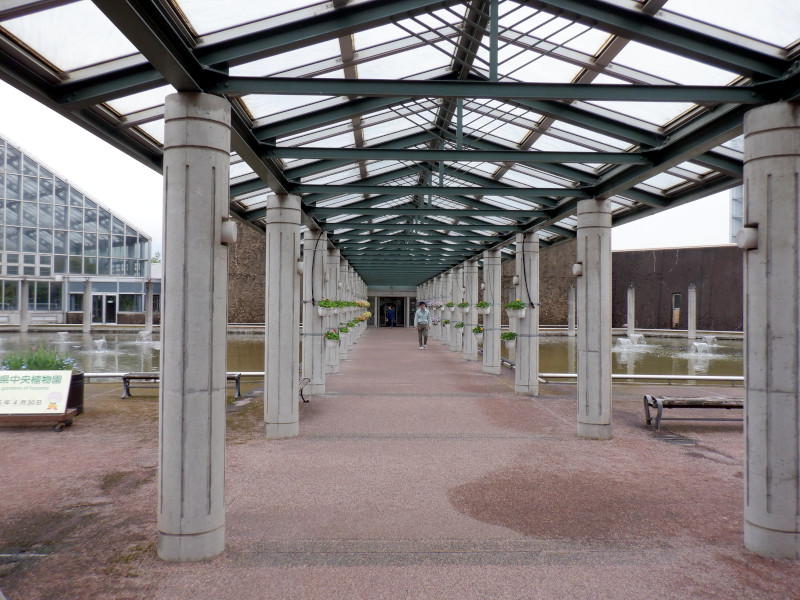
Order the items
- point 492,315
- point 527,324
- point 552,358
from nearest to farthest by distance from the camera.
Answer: point 527,324, point 492,315, point 552,358

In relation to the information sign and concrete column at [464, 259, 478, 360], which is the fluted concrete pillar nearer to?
the information sign

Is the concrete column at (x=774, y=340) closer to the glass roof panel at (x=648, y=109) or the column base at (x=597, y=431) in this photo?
the glass roof panel at (x=648, y=109)

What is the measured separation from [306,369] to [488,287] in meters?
6.91

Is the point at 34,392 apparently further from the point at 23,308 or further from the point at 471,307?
the point at 23,308

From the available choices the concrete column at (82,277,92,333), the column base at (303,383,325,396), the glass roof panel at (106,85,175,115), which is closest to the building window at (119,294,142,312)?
the concrete column at (82,277,92,333)

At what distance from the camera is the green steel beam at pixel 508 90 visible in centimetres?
470

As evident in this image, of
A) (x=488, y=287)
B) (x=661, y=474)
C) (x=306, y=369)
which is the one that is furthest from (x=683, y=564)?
(x=488, y=287)

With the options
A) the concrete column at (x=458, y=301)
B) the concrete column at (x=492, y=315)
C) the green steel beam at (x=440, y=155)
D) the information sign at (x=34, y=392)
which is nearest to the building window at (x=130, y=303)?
the concrete column at (x=458, y=301)

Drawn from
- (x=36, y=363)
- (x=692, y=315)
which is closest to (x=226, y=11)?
(x=36, y=363)

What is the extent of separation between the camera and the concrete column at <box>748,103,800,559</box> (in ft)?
14.4

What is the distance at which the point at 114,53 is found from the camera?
4.36 metres

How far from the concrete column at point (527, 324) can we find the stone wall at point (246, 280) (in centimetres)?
3727

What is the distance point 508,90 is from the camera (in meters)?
4.86

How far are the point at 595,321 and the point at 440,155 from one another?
3549 millimetres
